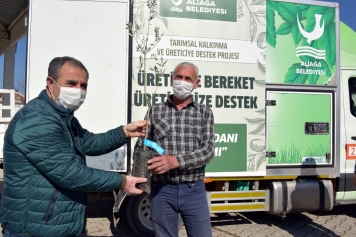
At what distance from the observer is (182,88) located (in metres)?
2.80

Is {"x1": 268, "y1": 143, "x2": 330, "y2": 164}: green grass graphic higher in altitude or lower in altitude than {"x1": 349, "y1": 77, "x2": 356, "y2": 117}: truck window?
lower

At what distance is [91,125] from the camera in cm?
430

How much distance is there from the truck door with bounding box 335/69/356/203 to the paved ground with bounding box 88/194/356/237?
0.51 metres

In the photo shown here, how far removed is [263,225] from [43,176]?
4296 mm

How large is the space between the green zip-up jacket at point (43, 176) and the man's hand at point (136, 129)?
0.57 metres

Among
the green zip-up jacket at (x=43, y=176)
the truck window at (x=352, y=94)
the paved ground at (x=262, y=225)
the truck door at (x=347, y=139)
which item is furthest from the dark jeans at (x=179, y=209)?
the truck window at (x=352, y=94)

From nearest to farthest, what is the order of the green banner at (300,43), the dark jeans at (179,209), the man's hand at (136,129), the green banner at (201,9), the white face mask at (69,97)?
the white face mask at (69,97) < the man's hand at (136,129) < the dark jeans at (179,209) < the green banner at (201,9) < the green banner at (300,43)

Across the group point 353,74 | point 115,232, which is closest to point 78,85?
point 115,232

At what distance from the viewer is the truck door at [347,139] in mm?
5277

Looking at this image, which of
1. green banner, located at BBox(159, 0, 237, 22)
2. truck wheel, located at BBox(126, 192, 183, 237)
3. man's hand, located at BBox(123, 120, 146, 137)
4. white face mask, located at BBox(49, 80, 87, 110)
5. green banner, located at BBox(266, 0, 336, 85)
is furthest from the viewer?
green banner, located at BBox(266, 0, 336, 85)

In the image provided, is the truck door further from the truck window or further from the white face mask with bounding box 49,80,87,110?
the white face mask with bounding box 49,80,87,110

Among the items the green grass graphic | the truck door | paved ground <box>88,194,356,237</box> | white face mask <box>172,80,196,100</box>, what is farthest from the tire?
the truck door

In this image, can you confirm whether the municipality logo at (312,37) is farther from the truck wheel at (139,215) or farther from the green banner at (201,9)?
the truck wheel at (139,215)

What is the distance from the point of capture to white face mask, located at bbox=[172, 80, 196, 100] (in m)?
2.80
